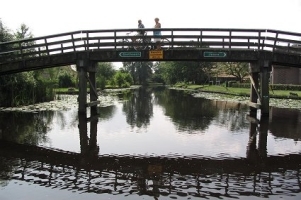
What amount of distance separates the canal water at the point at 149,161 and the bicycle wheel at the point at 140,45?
16.9 ft

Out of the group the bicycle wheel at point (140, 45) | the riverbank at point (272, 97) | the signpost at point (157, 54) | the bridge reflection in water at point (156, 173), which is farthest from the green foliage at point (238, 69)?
the bridge reflection in water at point (156, 173)

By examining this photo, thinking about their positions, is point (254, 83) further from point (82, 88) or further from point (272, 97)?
point (272, 97)

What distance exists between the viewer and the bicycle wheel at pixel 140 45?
18.9 meters

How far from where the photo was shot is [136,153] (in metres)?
10.4

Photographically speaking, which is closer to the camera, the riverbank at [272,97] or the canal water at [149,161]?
the canal water at [149,161]

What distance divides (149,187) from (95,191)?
125cm

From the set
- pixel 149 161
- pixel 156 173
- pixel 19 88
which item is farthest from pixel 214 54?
pixel 19 88

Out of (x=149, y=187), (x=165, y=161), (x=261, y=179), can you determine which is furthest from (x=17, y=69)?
(x=261, y=179)

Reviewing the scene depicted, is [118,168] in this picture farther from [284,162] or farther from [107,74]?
[107,74]

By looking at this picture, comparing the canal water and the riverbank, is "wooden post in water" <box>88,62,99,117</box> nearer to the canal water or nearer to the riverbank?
the canal water

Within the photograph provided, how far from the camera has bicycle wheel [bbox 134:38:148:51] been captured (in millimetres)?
18913

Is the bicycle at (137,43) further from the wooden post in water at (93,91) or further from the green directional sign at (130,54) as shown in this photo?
the wooden post in water at (93,91)

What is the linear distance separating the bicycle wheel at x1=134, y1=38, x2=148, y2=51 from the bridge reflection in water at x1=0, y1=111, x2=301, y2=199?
940 cm

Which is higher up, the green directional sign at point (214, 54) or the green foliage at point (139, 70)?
the green foliage at point (139, 70)
